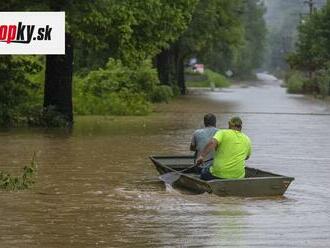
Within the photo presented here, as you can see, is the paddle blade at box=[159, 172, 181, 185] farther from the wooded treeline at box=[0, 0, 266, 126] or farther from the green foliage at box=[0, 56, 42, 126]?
the green foliage at box=[0, 56, 42, 126]

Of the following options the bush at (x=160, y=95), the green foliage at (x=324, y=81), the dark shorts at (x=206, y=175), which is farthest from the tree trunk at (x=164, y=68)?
the dark shorts at (x=206, y=175)

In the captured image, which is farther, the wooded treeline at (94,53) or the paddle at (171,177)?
the wooded treeline at (94,53)

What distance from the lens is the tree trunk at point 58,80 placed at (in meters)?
29.3

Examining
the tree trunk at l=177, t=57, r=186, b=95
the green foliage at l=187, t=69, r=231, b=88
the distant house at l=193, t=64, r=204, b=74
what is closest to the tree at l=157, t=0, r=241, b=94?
the tree trunk at l=177, t=57, r=186, b=95

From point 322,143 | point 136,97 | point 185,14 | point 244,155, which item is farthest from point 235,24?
point 244,155

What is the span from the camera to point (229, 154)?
14.0 m

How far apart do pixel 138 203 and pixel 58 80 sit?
16.6 meters

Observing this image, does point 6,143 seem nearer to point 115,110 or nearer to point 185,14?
point 185,14

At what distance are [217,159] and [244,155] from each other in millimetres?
458

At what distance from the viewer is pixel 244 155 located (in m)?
14.1

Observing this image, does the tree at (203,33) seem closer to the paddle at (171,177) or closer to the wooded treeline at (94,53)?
the wooded treeline at (94,53)

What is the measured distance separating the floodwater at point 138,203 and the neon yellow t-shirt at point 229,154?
603mm

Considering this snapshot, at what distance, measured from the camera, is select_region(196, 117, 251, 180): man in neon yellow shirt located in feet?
45.9

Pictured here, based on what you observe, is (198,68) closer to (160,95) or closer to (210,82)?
(210,82)
